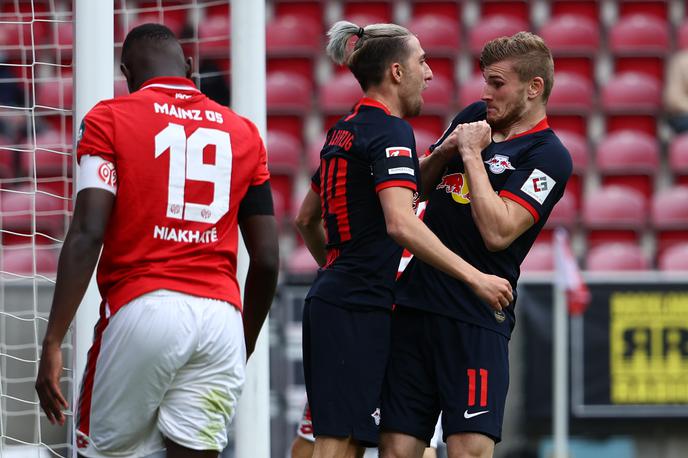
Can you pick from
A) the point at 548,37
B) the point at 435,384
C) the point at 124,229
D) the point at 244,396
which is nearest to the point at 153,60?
the point at 124,229

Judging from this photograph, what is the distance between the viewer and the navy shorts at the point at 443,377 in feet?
12.9

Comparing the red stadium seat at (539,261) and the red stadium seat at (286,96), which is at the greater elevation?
the red stadium seat at (286,96)

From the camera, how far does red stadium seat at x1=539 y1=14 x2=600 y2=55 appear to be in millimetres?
10781

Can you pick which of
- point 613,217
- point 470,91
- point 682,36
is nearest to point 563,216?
point 613,217

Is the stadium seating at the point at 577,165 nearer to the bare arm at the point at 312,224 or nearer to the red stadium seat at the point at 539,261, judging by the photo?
the red stadium seat at the point at 539,261

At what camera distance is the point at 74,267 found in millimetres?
3336

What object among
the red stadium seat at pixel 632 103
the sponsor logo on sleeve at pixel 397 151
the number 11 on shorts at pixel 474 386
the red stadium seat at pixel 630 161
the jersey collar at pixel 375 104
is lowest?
the number 11 on shorts at pixel 474 386

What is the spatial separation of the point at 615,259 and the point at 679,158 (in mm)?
1311

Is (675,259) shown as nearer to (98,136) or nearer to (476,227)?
(476,227)

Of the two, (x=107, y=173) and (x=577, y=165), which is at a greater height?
(x=577, y=165)

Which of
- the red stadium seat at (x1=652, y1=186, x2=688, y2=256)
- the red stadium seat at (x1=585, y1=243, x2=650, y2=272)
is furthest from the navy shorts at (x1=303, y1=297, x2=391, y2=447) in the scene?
the red stadium seat at (x1=652, y1=186, x2=688, y2=256)

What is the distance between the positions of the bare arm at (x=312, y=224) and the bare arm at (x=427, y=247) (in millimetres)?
587

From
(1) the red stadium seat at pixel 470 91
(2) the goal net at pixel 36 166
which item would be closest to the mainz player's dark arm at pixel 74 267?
(2) the goal net at pixel 36 166

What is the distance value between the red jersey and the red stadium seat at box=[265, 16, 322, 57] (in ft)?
24.5
